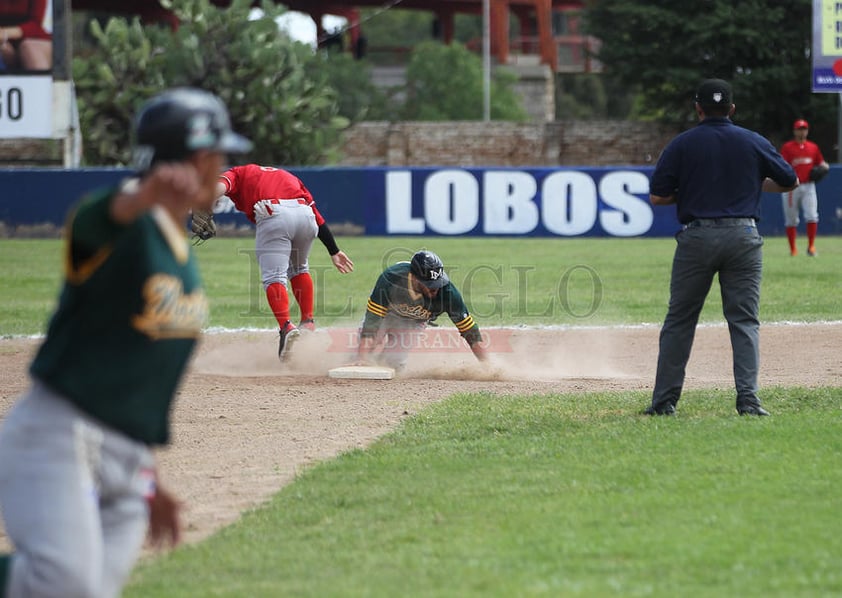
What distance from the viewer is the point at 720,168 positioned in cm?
734

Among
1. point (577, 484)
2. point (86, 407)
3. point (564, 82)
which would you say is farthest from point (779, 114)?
point (86, 407)

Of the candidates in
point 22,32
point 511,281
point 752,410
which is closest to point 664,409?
point 752,410

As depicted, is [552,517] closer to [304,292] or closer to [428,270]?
[428,270]

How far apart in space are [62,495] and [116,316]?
0.49 meters

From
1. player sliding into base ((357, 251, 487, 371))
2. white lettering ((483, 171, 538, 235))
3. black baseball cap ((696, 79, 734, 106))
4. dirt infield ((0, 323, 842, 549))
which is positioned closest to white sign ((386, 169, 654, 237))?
white lettering ((483, 171, 538, 235))

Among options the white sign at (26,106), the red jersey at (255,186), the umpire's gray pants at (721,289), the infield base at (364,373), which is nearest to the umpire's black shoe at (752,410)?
the umpire's gray pants at (721,289)

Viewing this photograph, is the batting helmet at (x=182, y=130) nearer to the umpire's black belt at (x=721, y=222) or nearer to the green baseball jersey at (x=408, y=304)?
the umpire's black belt at (x=721, y=222)

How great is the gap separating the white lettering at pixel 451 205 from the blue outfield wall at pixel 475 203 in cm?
2

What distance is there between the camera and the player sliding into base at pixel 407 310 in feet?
32.4

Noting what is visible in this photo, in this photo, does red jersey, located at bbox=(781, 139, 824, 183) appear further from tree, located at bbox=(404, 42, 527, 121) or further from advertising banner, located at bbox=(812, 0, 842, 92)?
tree, located at bbox=(404, 42, 527, 121)

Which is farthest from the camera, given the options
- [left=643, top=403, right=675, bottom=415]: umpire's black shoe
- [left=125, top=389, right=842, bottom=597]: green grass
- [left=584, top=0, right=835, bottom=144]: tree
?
[left=584, top=0, right=835, bottom=144]: tree

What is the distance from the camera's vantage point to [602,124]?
134 feet

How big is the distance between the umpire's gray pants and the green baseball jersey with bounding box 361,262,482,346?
2589mm

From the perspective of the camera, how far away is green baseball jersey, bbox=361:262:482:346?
9.95 m
